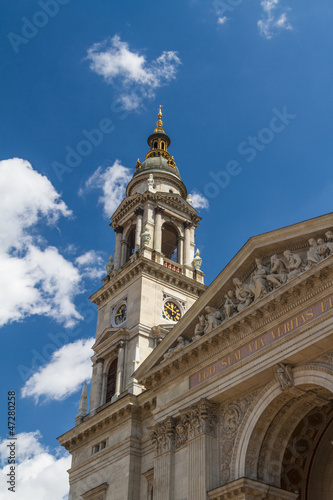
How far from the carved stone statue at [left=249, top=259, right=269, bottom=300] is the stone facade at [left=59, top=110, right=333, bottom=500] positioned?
0.05 metres

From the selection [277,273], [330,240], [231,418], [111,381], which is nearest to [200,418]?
[231,418]

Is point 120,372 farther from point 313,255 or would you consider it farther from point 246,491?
point 313,255

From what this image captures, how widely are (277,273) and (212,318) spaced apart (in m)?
4.03

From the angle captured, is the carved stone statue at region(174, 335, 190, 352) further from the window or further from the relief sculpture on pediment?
the window

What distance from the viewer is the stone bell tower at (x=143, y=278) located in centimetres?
3891

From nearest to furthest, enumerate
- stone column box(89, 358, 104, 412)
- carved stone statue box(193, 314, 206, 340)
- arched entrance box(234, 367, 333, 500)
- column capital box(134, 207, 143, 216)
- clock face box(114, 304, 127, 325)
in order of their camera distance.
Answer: arched entrance box(234, 367, 333, 500)
carved stone statue box(193, 314, 206, 340)
stone column box(89, 358, 104, 412)
clock face box(114, 304, 127, 325)
column capital box(134, 207, 143, 216)

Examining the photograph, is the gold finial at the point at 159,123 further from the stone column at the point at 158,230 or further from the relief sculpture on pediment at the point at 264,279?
the relief sculpture on pediment at the point at 264,279

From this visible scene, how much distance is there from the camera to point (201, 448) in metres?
26.5

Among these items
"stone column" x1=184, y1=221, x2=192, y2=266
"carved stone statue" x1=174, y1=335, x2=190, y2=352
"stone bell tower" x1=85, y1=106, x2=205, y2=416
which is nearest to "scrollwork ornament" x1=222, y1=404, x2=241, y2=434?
"carved stone statue" x1=174, y1=335, x2=190, y2=352

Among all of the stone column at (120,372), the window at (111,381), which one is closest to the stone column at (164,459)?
the stone column at (120,372)

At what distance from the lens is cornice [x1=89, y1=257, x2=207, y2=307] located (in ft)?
136

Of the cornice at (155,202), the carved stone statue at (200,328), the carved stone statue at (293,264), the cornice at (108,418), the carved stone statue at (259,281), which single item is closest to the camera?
the carved stone statue at (293,264)

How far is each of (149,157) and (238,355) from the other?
3081cm

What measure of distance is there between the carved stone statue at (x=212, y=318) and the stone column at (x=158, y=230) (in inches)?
594
